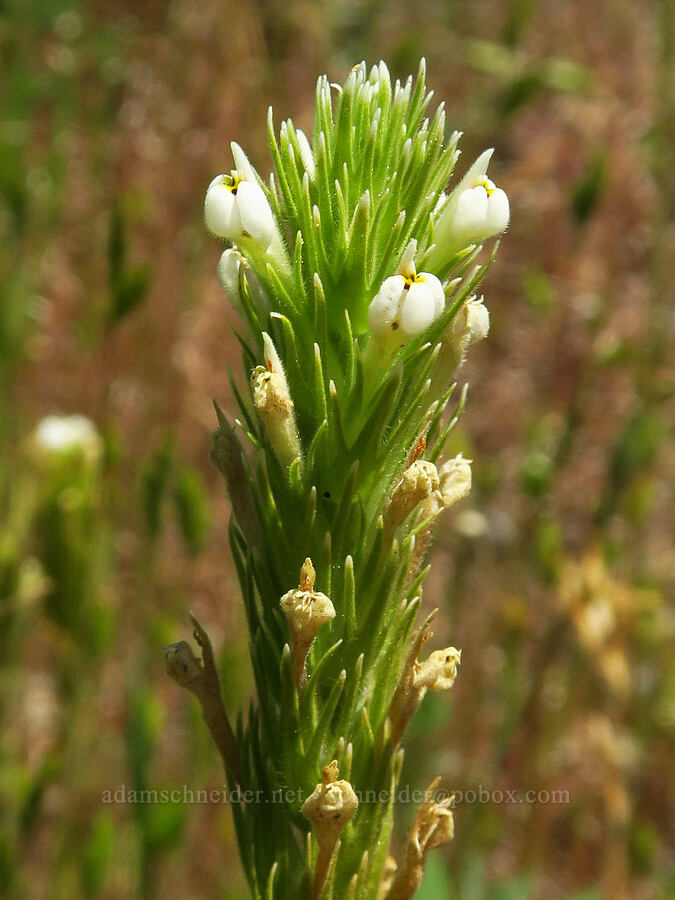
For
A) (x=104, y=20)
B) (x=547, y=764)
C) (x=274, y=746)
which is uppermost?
(x=104, y=20)

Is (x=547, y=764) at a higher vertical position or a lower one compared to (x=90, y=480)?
lower

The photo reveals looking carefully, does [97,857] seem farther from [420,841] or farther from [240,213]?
[240,213]

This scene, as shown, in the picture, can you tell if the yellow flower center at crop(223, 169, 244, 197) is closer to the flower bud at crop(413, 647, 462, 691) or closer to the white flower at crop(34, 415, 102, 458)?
the flower bud at crop(413, 647, 462, 691)

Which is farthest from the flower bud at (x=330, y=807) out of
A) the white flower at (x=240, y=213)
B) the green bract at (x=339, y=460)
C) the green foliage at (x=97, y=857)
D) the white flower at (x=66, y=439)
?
the white flower at (x=66, y=439)

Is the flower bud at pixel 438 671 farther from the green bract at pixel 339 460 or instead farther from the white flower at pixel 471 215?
the white flower at pixel 471 215

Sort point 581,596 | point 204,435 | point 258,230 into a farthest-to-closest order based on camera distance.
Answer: point 204,435 < point 581,596 < point 258,230

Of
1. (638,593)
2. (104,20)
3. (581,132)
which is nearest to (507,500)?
(638,593)

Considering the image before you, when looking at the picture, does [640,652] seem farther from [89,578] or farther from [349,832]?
[349,832]
